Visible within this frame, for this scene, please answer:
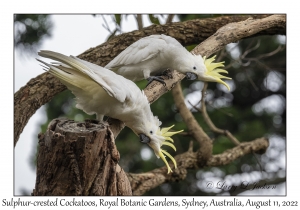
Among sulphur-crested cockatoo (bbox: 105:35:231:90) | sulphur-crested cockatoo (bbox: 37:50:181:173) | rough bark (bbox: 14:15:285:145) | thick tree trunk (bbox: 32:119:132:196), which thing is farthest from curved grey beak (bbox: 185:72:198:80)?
thick tree trunk (bbox: 32:119:132:196)

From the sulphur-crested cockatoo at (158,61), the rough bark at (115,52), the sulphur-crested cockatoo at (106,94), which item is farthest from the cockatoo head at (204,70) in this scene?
the sulphur-crested cockatoo at (106,94)

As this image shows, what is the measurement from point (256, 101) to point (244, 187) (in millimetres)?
1432

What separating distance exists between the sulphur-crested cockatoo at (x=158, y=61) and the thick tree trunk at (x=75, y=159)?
2.19 ft

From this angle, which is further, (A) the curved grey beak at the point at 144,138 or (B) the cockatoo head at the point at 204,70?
→ (B) the cockatoo head at the point at 204,70

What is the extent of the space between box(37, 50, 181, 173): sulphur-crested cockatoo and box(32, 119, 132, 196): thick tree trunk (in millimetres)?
192

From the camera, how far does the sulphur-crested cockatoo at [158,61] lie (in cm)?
204

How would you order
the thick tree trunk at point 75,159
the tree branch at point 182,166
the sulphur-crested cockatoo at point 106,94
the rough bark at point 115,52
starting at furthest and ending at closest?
the tree branch at point 182,166 → the rough bark at point 115,52 → the sulphur-crested cockatoo at point 106,94 → the thick tree trunk at point 75,159

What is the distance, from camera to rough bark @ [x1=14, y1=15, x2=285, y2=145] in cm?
220

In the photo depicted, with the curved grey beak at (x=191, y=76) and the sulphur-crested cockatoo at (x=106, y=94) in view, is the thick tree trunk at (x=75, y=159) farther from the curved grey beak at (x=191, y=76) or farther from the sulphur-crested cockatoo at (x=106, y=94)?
the curved grey beak at (x=191, y=76)

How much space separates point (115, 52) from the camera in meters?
2.40

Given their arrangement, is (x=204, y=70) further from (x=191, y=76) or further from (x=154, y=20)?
(x=154, y=20)

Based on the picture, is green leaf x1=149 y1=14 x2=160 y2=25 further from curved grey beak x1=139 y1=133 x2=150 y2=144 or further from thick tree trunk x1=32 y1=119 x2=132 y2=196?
thick tree trunk x1=32 y1=119 x2=132 y2=196

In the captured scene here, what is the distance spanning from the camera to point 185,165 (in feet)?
9.00
